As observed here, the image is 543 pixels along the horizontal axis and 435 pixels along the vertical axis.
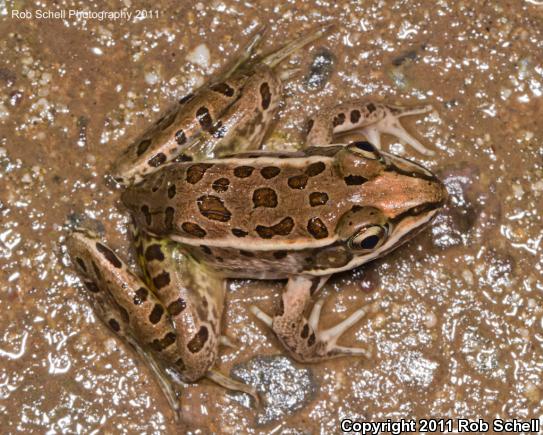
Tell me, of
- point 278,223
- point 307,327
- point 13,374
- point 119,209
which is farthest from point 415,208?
point 13,374

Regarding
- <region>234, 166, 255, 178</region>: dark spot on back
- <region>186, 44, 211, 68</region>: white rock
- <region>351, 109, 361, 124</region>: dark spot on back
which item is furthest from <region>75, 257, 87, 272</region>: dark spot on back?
<region>351, 109, 361, 124</region>: dark spot on back

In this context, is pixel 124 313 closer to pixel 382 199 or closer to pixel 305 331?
pixel 305 331

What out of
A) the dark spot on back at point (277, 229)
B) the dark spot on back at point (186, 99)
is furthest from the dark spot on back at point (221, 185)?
the dark spot on back at point (186, 99)

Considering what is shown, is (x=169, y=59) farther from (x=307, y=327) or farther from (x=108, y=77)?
(x=307, y=327)

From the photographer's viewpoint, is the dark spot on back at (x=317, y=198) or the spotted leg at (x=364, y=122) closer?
the dark spot on back at (x=317, y=198)

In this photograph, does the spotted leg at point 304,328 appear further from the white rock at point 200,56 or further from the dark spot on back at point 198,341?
the white rock at point 200,56

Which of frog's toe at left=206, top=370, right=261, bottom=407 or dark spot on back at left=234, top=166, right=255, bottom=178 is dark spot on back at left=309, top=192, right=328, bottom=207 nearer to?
dark spot on back at left=234, top=166, right=255, bottom=178

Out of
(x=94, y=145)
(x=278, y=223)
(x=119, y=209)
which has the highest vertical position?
(x=94, y=145)
